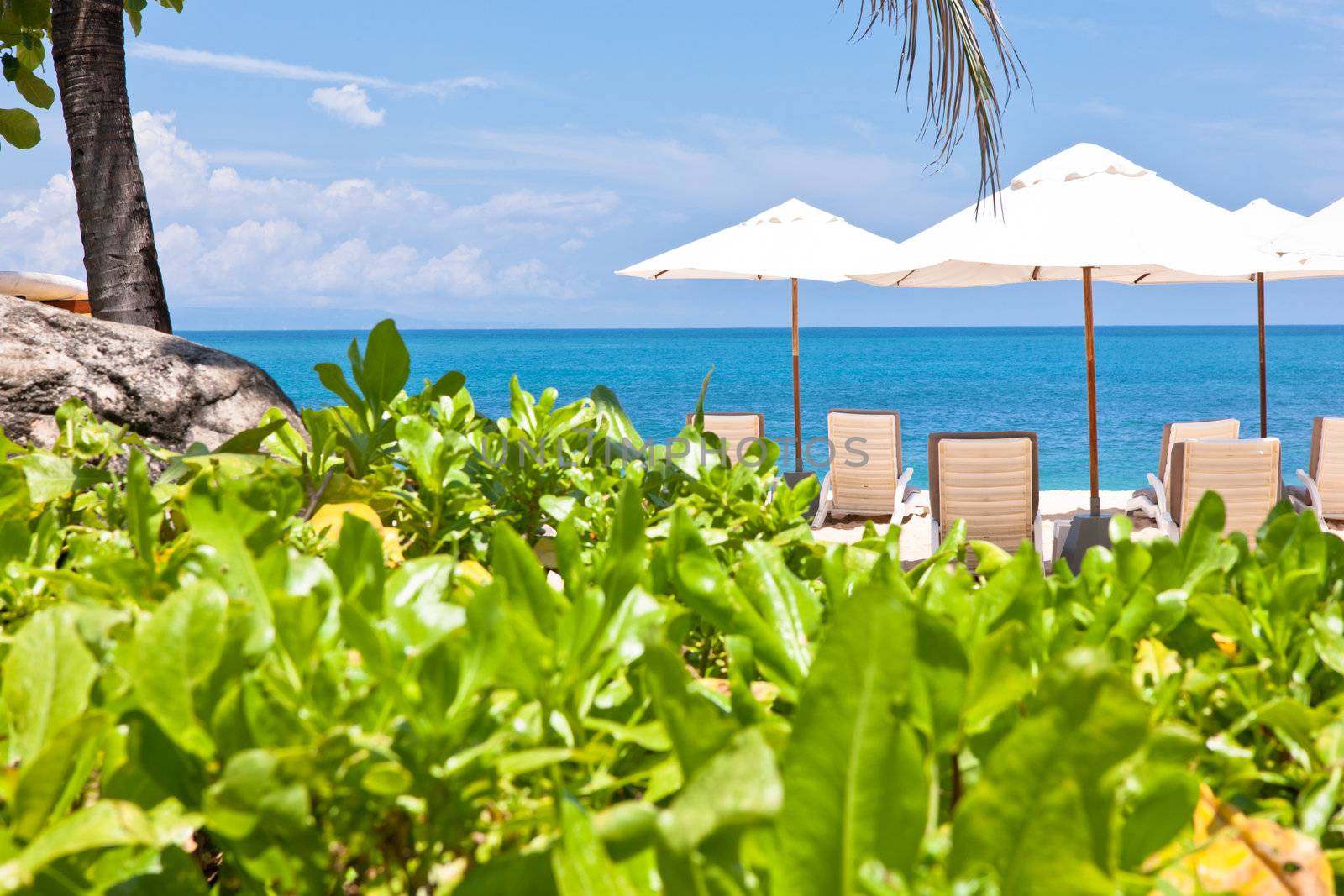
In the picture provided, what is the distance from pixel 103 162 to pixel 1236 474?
695cm

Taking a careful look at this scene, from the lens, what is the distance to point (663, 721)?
0.45 metres

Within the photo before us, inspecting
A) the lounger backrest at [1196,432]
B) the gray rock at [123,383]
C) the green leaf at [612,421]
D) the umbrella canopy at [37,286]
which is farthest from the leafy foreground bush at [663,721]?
the lounger backrest at [1196,432]

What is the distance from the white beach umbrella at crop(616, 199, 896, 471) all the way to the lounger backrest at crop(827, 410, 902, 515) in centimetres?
52

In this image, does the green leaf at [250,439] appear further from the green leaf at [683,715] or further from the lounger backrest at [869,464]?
the lounger backrest at [869,464]

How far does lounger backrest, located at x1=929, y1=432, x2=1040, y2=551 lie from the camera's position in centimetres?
718

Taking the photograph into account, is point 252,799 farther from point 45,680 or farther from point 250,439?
point 250,439

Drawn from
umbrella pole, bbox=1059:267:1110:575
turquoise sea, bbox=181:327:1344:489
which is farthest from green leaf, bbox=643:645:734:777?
turquoise sea, bbox=181:327:1344:489

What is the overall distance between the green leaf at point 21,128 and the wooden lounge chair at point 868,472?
669cm

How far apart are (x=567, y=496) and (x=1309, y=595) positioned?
2.52 feet

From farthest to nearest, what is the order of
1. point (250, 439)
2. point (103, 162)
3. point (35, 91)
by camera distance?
point (35, 91), point (103, 162), point (250, 439)

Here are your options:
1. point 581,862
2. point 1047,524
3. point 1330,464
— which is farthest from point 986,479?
point 581,862

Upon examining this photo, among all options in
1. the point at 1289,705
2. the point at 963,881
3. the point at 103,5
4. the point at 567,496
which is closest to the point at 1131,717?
the point at 963,881

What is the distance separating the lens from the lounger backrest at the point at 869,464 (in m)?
9.51

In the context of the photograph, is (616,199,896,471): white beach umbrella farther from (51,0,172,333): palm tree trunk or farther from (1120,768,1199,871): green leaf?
(1120,768,1199,871): green leaf
